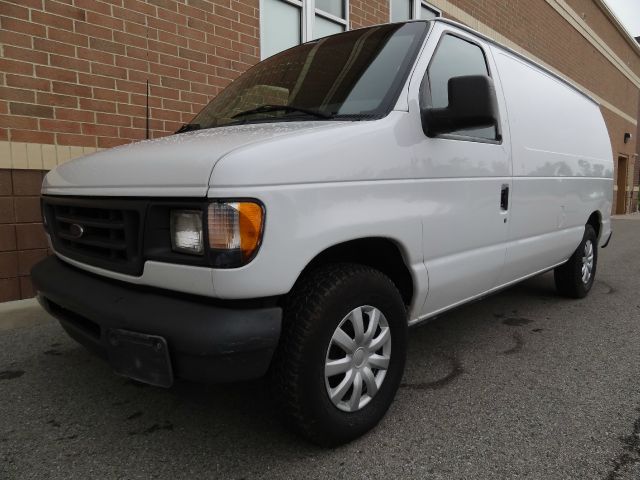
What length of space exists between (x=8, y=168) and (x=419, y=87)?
352 centimetres

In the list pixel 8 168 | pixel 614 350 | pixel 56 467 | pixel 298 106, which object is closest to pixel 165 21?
pixel 8 168

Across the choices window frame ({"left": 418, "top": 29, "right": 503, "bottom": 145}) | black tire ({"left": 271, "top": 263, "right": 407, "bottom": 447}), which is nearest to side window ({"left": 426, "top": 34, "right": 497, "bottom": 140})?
window frame ({"left": 418, "top": 29, "right": 503, "bottom": 145})

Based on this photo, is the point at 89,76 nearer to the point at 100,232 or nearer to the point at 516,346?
the point at 100,232

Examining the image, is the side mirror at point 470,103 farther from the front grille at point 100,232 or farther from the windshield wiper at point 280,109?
the front grille at point 100,232

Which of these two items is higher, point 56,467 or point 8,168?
point 8,168

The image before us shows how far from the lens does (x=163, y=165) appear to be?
6.35 feet

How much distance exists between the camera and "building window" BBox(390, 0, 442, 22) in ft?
27.5

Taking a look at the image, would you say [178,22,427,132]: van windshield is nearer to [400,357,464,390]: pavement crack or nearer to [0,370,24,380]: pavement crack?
[400,357,464,390]: pavement crack

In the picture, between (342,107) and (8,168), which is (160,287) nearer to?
(342,107)

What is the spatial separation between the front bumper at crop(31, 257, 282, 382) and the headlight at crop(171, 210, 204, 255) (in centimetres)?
19

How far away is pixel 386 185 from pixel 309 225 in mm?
521

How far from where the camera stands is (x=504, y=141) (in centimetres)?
316

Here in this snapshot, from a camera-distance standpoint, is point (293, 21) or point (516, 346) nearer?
point (516, 346)

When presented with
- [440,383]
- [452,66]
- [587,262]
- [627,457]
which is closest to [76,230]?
[440,383]
